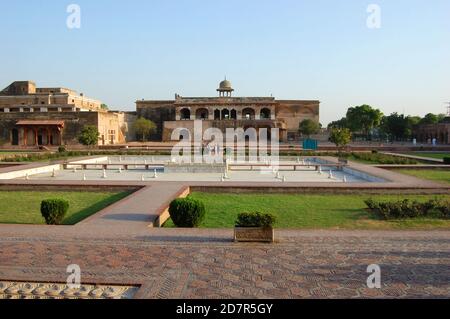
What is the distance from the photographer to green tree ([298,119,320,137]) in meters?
44.8

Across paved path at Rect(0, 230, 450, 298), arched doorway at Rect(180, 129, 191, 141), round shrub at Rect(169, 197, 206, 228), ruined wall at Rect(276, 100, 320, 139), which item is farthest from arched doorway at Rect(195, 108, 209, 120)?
paved path at Rect(0, 230, 450, 298)

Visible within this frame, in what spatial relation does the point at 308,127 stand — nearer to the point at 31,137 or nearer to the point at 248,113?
the point at 248,113

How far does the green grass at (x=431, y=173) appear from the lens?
1526 centimetres

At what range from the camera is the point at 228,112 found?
155ft

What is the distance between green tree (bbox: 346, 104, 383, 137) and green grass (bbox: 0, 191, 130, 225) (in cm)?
4208

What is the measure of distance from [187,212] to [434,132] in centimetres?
4455

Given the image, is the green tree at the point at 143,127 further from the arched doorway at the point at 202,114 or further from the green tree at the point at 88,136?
the green tree at the point at 88,136

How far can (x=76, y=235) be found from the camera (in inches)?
269

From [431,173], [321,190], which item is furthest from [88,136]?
[431,173]

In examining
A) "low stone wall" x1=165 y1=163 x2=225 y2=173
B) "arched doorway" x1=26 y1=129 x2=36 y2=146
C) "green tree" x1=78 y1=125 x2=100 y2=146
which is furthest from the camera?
"arched doorway" x1=26 y1=129 x2=36 y2=146

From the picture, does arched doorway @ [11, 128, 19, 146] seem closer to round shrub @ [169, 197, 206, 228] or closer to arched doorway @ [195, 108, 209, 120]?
arched doorway @ [195, 108, 209, 120]

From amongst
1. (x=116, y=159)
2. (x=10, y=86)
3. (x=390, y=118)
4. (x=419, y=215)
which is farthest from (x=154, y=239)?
(x=390, y=118)

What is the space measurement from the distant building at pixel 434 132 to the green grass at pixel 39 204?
128ft

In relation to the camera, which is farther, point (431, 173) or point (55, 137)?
point (55, 137)
